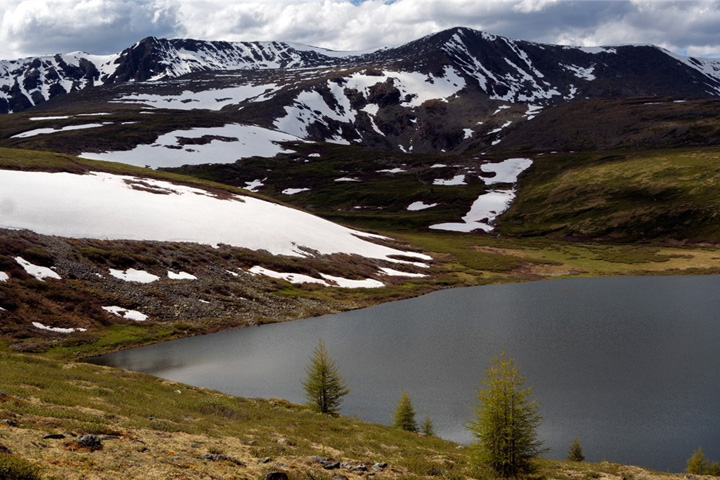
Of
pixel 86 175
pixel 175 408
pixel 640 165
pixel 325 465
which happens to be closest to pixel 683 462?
pixel 325 465

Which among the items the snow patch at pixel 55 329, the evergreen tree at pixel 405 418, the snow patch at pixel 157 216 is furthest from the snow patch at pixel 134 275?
the evergreen tree at pixel 405 418

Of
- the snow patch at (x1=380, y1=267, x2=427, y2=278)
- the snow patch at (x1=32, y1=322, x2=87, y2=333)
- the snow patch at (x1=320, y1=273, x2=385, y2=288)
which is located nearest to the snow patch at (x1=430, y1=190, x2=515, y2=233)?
the snow patch at (x1=380, y1=267, x2=427, y2=278)

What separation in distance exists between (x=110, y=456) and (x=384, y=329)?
49.9 meters

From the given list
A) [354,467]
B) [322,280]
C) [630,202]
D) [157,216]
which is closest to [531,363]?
[354,467]

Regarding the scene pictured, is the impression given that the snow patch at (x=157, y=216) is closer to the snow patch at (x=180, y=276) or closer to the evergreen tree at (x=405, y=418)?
the snow patch at (x=180, y=276)

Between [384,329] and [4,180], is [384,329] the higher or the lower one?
the lower one

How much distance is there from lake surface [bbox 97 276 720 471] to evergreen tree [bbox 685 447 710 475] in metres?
1.54

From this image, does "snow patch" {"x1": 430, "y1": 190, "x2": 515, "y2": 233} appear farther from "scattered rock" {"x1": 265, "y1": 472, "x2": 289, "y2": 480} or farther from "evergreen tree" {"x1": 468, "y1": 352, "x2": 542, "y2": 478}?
"scattered rock" {"x1": 265, "y1": 472, "x2": 289, "y2": 480}

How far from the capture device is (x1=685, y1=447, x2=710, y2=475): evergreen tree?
2842 centimetres

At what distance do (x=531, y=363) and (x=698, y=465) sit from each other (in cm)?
2041

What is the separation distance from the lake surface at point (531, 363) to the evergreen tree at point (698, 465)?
1537 millimetres

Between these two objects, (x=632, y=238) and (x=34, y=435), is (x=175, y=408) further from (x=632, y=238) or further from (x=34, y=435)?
(x=632, y=238)

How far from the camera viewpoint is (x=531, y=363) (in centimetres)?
4894

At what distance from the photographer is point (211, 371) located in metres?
47.8
